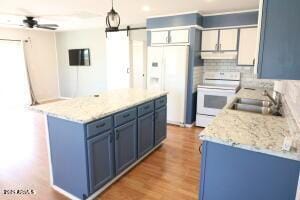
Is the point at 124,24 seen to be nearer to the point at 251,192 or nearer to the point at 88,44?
the point at 88,44

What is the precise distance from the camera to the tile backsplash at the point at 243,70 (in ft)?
14.0

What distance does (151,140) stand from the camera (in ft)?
10.3

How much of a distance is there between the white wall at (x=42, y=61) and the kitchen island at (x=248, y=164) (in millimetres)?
6659

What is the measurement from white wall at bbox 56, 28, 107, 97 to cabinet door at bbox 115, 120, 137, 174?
4132mm

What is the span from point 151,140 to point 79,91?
4.78 meters

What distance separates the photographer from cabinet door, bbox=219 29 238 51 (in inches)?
A: 162

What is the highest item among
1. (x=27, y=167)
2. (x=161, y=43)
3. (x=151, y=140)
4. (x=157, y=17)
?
(x=157, y=17)

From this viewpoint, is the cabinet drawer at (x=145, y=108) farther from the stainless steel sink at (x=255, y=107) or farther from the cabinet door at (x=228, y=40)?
the cabinet door at (x=228, y=40)

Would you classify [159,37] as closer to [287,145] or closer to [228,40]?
[228,40]

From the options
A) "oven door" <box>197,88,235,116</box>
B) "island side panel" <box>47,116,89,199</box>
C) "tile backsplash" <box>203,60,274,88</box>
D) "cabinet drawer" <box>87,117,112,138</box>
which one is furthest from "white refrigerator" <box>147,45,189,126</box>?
"island side panel" <box>47,116,89,199</box>

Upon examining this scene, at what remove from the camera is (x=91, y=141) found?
2020 millimetres

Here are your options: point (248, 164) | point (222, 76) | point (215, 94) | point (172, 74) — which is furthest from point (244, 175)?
point (222, 76)

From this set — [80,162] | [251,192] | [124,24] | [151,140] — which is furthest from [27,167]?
[124,24]

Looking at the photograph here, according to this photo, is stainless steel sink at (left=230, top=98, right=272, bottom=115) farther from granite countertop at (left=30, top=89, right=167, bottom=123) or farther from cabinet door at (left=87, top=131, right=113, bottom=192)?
cabinet door at (left=87, top=131, right=113, bottom=192)
